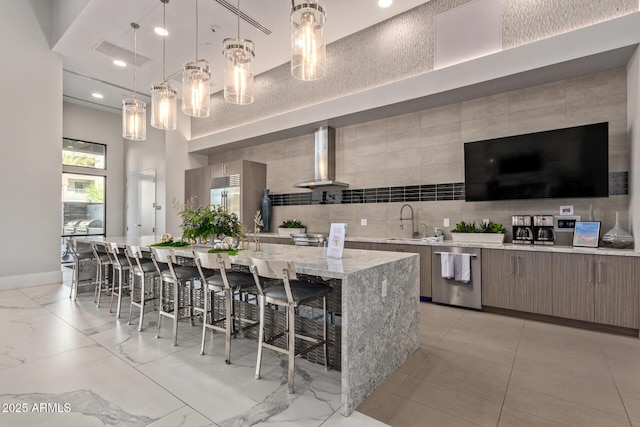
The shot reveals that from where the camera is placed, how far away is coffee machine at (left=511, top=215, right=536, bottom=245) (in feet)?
12.0

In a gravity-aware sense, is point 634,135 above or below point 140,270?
above

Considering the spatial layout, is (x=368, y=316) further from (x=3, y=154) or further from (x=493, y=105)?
(x=3, y=154)

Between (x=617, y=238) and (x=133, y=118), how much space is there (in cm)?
571

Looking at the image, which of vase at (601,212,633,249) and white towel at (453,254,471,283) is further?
white towel at (453,254,471,283)

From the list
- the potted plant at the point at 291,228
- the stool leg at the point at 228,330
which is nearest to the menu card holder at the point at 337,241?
the stool leg at the point at 228,330

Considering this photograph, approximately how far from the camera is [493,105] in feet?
13.2

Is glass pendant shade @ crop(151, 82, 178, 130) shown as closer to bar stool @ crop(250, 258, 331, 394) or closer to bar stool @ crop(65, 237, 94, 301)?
bar stool @ crop(65, 237, 94, 301)

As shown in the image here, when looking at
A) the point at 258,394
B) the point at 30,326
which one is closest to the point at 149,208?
the point at 30,326

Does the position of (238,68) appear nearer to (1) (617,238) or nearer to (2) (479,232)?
(2) (479,232)

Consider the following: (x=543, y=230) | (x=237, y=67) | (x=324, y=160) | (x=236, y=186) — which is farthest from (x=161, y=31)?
(x=543, y=230)

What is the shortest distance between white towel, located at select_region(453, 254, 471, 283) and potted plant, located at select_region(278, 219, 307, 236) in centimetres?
279

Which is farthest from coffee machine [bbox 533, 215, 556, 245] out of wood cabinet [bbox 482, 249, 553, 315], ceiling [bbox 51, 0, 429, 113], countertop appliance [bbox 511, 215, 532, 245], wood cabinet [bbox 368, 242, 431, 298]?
ceiling [bbox 51, 0, 429, 113]

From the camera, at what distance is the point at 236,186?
6273 mm

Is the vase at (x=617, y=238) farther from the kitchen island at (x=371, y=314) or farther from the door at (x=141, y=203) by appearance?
the door at (x=141, y=203)
